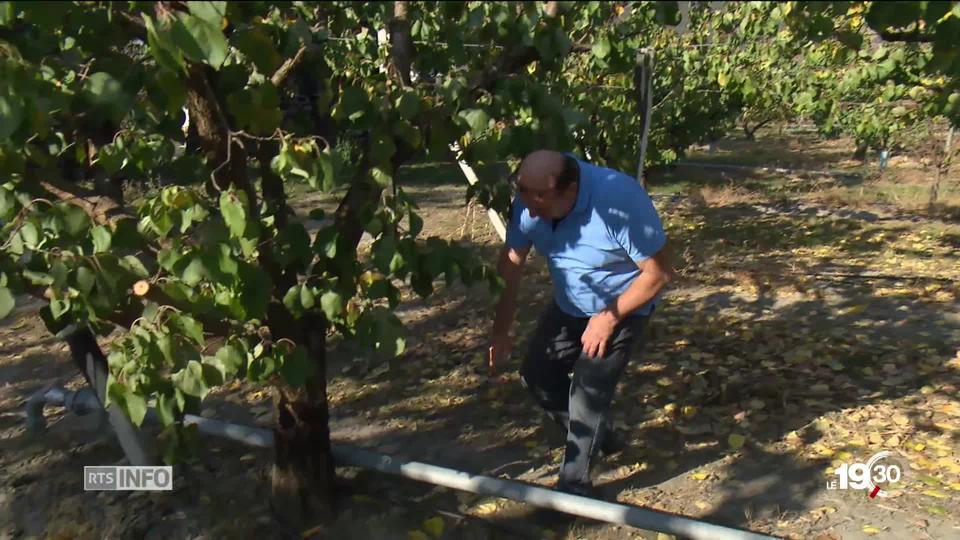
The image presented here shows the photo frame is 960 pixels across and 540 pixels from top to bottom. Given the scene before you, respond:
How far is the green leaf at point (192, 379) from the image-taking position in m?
2.42

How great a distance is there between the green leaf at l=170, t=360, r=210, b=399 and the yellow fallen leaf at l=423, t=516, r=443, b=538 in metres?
1.41

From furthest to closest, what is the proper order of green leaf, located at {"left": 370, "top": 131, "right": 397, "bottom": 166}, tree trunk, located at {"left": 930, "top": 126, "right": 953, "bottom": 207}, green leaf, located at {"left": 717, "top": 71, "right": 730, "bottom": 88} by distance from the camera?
tree trunk, located at {"left": 930, "top": 126, "right": 953, "bottom": 207} < green leaf, located at {"left": 717, "top": 71, "right": 730, "bottom": 88} < green leaf, located at {"left": 370, "top": 131, "right": 397, "bottom": 166}

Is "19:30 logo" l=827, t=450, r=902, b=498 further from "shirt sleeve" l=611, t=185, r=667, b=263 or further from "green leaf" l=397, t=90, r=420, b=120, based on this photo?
"green leaf" l=397, t=90, r=420, b=120

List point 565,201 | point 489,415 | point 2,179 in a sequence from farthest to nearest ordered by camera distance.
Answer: point 489,415 → point 565,201 → point 2,179

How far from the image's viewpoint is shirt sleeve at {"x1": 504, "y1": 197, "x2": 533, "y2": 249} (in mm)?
3469

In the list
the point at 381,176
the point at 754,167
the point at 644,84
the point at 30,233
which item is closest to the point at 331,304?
the point at 381,176

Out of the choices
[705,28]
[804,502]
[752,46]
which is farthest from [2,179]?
[705,28]

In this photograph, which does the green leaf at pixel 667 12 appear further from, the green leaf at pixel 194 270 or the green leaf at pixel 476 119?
the green leaf at pixel 194 270

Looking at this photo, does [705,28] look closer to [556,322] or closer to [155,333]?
[556,322]

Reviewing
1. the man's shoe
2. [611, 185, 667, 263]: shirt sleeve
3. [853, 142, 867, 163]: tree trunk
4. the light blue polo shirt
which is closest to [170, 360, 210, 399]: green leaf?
the light blue polo shirt

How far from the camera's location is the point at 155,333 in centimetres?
234

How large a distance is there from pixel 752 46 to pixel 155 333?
6.08 metres

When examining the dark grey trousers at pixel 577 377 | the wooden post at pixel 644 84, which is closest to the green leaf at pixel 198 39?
the dark grey trousers at pixel 577 377

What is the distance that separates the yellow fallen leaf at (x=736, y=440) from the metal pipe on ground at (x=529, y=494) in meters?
1.01
